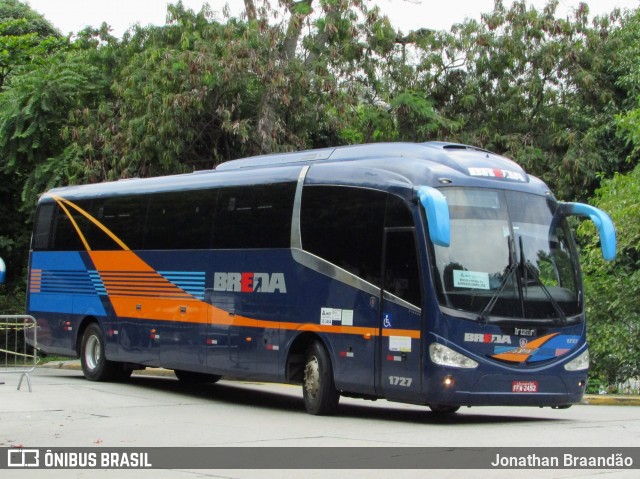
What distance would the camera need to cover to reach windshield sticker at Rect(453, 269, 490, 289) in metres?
13.8

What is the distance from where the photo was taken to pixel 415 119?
3064cm

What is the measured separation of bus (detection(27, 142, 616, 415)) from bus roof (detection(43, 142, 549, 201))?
0.03 meters

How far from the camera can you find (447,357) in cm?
1362

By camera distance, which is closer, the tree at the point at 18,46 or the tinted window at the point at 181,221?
the tinted window at the point at 181,221

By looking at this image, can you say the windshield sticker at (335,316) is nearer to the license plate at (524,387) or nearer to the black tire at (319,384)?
the black tire at (319,384)

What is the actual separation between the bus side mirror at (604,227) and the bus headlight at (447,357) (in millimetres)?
2487

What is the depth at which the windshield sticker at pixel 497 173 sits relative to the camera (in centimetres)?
1456

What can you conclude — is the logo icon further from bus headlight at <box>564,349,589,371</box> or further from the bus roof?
bus headlight at <box>564,349,589,371</box>

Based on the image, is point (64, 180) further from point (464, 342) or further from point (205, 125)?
point (464, 342)

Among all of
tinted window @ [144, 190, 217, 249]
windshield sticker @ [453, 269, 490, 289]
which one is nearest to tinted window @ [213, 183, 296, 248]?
tinted window @ [144, 190, 217, 249]

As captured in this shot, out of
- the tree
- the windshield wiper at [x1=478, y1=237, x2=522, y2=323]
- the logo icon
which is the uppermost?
the tree

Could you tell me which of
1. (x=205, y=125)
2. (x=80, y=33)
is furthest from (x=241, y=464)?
(x=80, y=33)

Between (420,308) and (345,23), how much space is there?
657 inches

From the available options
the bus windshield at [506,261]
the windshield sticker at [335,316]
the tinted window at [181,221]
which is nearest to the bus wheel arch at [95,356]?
the tinted window at [181,221]
